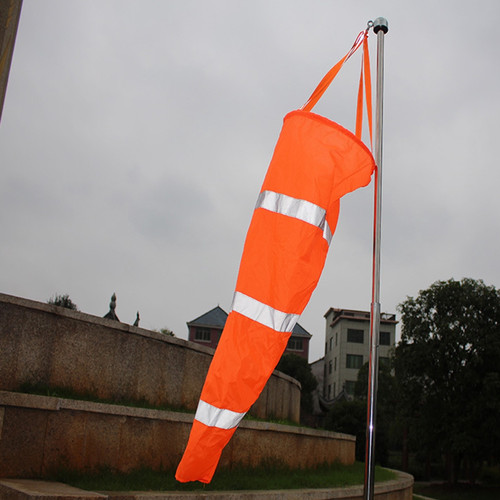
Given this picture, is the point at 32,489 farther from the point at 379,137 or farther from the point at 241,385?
the point at 379,137

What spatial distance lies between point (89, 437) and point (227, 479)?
206cm

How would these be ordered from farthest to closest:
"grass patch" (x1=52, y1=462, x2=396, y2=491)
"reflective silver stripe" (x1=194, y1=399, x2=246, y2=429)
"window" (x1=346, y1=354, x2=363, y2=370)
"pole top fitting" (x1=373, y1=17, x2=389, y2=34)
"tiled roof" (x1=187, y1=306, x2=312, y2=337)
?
1. "window" (x1=346, y1=354, x2=363, y2=370)
2. "tiled roof" (x1=187, y1=306, x2=312, y2=337)
3. "grass patch" (x1=52, y1=462, x2=396, y2=491)
4. "pole top fitting" (x1=373, y1=17, x2=389, y2=34)
5. "reflective silver stripe" (x1=194, y1=399, x2=246, y2=429)

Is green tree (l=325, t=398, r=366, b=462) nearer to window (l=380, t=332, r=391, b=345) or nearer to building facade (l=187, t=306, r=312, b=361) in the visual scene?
building facade (l=187, t=306, r=312, b=361)

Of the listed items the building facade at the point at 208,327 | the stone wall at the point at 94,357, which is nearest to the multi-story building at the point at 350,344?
the building facade at the point at 208,327

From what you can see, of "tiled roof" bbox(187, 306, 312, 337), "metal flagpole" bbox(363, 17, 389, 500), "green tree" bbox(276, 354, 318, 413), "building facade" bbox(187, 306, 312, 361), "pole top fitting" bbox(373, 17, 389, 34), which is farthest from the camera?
"tiled roof" bbox(187, 306, 312, 337)

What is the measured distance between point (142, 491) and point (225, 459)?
8.81 ft

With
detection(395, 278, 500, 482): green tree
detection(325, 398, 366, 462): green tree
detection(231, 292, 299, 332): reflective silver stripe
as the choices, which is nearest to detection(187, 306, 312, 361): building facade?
detection(395, 278, 500, 482): green tree

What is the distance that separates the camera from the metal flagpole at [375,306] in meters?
3.61

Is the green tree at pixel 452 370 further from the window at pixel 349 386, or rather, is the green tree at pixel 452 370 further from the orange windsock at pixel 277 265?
the window at pixel 349 386

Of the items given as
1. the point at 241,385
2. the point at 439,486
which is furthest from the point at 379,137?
the point at 439,486

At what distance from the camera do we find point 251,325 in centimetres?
358

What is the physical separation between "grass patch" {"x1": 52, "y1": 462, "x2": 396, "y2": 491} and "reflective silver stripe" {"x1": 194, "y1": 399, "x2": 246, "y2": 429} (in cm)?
287

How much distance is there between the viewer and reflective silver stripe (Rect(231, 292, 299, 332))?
3.58 metres

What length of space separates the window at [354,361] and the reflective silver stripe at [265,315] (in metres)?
59.7
